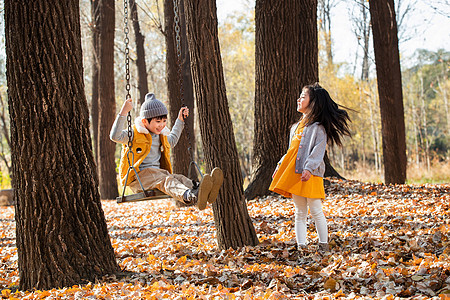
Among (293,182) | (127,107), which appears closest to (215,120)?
(127,107)

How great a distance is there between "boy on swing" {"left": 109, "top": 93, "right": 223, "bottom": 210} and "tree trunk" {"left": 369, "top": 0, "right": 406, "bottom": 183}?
250 inches

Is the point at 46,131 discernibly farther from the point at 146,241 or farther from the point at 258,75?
the point at 258,75

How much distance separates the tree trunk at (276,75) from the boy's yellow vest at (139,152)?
3322 mm

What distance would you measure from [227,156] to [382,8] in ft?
23.1

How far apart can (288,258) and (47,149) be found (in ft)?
8.74

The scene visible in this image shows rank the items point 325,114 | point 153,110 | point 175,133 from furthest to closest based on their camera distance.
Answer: point 175,133
point 153,110
point 325,114

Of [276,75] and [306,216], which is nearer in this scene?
[306,216]

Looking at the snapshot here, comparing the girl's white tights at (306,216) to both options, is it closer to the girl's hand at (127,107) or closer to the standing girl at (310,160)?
the standing girl at (310,160)

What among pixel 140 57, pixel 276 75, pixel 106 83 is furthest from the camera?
pixel 140 57

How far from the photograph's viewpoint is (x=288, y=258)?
4.98 metres

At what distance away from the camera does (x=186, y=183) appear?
205 inches

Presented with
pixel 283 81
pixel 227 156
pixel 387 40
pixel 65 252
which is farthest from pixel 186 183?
pixel 387 40

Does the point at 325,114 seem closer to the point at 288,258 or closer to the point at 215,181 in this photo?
the point at 215,181

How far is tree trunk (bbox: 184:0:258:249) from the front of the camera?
5.31m
